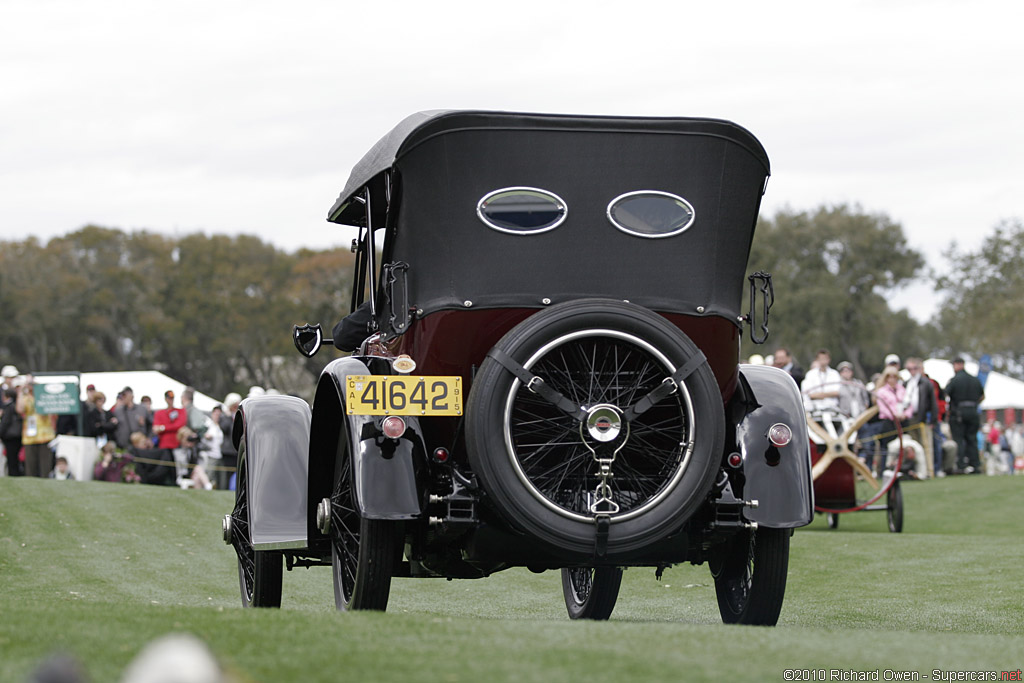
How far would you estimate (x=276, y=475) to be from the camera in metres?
7.70

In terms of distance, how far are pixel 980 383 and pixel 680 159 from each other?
18751 mm

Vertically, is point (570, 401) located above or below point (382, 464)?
above

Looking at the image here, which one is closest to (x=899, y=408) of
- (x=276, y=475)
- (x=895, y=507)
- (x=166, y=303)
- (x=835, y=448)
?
(x=895, y=507)

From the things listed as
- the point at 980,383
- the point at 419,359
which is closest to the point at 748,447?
the point at 419,359

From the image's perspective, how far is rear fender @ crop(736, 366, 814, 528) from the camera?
6.70 metres

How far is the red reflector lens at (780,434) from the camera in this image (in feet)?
22.1

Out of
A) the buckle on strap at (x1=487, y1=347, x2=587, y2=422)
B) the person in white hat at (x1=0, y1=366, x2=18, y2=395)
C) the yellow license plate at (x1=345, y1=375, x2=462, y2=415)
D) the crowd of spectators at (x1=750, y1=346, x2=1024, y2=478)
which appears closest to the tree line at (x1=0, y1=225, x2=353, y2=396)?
the person in white hat at (x1=0, y1=366, x2=18, y2=395)

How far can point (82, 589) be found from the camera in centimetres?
1119

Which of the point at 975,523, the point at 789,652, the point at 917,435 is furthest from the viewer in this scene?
the point at 917,435

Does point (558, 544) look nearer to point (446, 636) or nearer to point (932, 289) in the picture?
point (446, 636)

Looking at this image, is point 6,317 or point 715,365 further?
point 6,317

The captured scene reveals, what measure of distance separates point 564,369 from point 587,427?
0.29 metres

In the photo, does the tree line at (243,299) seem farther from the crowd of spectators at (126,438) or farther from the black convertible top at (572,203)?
the black convertible top at (572,203)

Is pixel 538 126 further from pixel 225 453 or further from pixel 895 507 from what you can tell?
pixel 225 453
